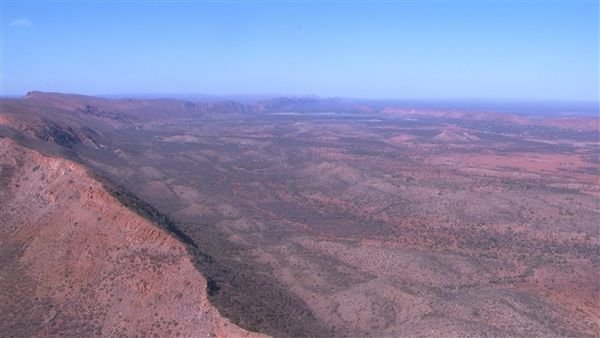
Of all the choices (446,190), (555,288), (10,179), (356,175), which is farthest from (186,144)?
(555,288)

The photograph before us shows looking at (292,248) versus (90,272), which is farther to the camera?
(292,248)

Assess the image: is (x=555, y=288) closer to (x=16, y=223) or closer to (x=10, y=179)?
(x=16, y=223)

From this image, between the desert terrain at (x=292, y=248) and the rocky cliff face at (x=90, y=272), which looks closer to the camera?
the rocky cliff face at (x=90, y=272)

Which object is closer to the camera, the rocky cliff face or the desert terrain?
the rocky cliff face
